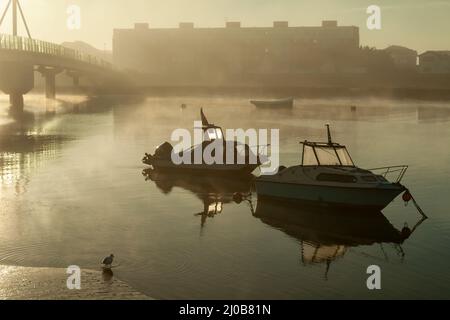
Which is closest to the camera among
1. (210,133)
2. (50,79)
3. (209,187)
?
(209,187)

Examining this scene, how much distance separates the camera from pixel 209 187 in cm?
4541

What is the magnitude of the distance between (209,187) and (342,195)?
40.7 ft

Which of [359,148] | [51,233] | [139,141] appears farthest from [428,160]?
[51,233]

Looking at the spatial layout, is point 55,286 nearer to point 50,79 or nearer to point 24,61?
point 24,61

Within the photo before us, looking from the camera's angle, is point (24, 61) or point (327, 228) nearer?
point (327, 228)

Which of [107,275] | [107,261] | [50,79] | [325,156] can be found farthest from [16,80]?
[107,275]

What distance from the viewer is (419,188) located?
44.8m

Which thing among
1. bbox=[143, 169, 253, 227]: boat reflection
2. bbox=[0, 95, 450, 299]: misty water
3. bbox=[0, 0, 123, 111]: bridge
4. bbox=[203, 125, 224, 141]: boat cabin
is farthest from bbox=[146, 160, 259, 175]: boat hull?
bbox=[0, 0, 123, 111]: bridge

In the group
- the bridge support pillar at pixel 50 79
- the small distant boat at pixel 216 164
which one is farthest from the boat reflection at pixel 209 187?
the bridge support pillar at pixel 50 79

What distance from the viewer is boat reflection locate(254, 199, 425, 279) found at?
29141mm
